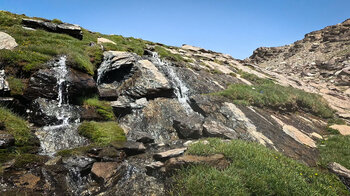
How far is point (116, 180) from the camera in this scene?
24.1 ft

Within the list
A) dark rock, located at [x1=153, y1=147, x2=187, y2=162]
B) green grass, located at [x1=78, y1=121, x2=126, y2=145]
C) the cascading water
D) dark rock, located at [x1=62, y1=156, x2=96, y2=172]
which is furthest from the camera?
green grass, located at [x1=78, y1=121, x2=126, y2=145]

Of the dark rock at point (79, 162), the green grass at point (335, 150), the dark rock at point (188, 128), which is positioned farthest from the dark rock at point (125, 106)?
the green grass at point (335, 150)

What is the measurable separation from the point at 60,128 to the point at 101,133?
2336mm

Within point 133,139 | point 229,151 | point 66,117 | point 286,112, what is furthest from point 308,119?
point 66,117

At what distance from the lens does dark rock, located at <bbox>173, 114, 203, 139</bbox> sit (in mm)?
12352

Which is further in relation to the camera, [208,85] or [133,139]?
[208,85]

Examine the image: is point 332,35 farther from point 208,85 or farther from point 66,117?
point 66,117

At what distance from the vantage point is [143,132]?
12109mm

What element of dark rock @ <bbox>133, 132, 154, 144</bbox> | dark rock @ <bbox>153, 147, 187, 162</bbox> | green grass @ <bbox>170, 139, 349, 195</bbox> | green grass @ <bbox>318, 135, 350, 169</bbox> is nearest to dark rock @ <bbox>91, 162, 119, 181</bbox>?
dark rock @ <bbox>153, 147, 187, 162</bbox>

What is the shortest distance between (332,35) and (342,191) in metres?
80.7

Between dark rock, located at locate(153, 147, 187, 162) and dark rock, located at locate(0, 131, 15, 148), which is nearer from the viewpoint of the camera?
dark rock, located at locate(0, 131, 15, 148)

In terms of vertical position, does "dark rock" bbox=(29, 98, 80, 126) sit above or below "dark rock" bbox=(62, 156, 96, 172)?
above

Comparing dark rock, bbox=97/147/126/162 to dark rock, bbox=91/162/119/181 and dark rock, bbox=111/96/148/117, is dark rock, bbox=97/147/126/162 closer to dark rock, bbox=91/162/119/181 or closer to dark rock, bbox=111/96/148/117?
dark rock, bbox=91/162/119/181

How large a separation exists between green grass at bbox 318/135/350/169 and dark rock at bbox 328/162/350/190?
75cm
